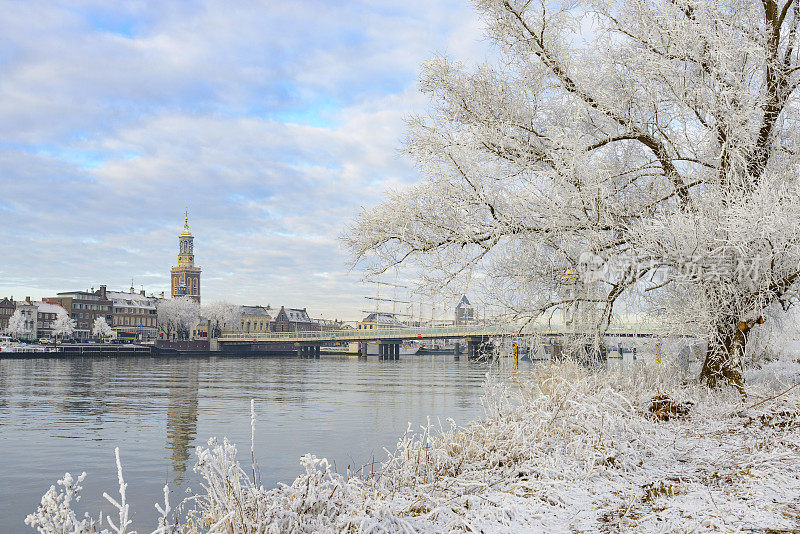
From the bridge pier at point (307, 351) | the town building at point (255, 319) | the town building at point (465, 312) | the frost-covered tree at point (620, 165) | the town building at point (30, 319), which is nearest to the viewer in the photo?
the frost-covered tree at point (620, 165)

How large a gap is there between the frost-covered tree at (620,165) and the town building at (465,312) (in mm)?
623

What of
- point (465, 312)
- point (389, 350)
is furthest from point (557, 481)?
point (389, 350)

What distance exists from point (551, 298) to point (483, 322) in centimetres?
157

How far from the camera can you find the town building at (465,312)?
46.3 ft

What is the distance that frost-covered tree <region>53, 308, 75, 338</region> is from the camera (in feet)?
482

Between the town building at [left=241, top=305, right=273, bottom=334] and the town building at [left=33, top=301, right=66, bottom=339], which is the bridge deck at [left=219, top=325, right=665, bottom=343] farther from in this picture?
the town building at [left=241, top=305, right=273, bottom=334]

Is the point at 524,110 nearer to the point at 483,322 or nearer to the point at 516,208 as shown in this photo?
the point at 516,208

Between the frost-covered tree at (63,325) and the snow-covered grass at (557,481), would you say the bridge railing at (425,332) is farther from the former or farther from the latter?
the frost-covered tree at (63,325)

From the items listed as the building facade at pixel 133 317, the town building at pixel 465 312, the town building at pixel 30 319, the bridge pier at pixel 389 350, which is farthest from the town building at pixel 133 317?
the town building at pixel 465 312

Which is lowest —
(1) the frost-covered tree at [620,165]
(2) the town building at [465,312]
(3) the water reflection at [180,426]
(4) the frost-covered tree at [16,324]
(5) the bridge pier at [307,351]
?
(5) the bridge pier at [307,351]

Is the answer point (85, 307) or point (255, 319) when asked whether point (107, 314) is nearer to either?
point (85, 307)

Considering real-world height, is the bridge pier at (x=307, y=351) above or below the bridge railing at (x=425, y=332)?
below

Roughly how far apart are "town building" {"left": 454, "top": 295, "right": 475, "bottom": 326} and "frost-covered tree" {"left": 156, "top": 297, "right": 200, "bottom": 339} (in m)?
161

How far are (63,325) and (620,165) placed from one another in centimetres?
15565
